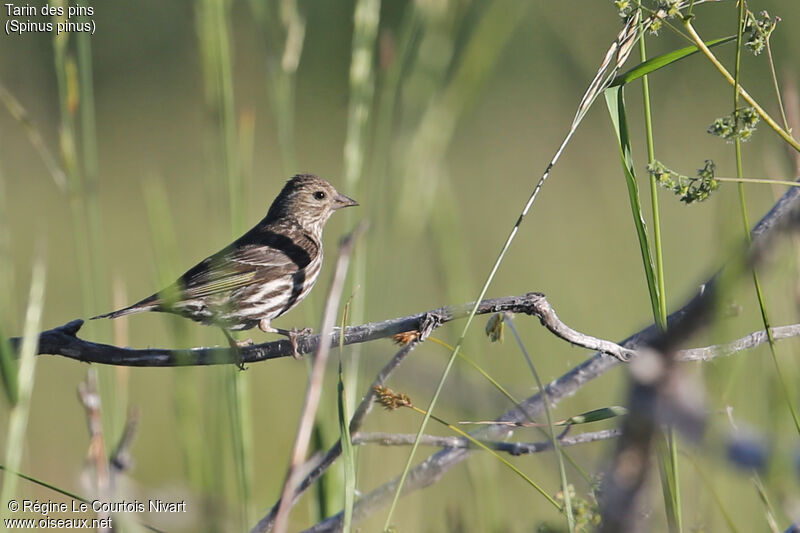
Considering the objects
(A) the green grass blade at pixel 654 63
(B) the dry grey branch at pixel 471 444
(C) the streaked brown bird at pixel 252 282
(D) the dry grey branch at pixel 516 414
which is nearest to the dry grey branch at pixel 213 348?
(B) the dry grey branch at pixel 471 444

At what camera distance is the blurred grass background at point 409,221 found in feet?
6.33

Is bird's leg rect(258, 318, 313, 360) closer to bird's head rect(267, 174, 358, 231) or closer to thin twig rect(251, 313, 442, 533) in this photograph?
thin twig rect(251, 313, 442, 533)

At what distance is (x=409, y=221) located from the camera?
85.8 inches

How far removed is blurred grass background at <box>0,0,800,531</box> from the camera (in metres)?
1.93

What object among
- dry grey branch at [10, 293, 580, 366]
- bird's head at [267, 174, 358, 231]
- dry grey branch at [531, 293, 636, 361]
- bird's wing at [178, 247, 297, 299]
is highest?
bird's head at [267, 174, 358, 231]

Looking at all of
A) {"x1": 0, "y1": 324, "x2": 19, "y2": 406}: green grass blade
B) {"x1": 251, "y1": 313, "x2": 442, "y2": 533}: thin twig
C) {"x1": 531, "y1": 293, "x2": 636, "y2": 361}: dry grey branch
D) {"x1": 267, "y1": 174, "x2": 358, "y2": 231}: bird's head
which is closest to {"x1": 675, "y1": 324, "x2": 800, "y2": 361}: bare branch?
{"x1": 531, "y1": 293, "x2": 636, "y2": 361}: dry grey branch

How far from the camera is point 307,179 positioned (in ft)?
14.4

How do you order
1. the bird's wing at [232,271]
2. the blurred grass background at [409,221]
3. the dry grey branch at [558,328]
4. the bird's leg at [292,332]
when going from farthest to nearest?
the bird's wing at [232,271] < the bird's leg at [292,332] < the blurred grass background at [409,221] < the dry grey branch at [558,328]

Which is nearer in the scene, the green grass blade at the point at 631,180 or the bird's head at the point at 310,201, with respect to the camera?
the green grass blade at the point at 631,180

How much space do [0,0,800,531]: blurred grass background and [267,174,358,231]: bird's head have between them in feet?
0.84

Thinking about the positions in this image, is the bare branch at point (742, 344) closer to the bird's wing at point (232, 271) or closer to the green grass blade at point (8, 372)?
the green grass blade at point (8, 372)

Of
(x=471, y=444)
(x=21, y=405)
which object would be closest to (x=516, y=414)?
(x=471, y=444)

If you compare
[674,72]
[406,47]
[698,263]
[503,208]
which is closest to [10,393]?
[406,47]

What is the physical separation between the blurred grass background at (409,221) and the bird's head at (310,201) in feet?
0.84
